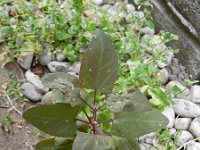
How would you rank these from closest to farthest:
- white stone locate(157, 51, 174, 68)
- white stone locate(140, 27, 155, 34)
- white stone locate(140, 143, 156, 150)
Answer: white stone locate(140, 143, 156, 150) < white stone locate(157, 51, 174, 68) < white stone locate(140, 27, 155, 34)

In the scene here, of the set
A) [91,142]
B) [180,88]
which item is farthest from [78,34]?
[91,142]

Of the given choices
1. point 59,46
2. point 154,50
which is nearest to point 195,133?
point 154,50

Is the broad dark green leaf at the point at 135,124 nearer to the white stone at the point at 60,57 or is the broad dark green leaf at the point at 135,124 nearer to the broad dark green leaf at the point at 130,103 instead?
the broad dark green leaf at the point at 130,103

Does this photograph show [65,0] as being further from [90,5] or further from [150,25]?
[150,25]

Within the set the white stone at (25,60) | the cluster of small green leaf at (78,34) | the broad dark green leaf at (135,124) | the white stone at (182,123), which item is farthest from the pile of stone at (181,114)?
the white stone at (25,60)

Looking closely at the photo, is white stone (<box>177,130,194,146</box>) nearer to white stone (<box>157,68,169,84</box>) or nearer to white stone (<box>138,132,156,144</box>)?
white stone (<box>138,132,156,144</box>)

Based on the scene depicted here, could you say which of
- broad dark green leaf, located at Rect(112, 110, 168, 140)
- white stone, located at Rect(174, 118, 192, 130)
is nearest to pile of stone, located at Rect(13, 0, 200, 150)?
white stone, located at Rect(174, 118, 192, 130)

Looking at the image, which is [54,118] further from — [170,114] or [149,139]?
[170,114]
